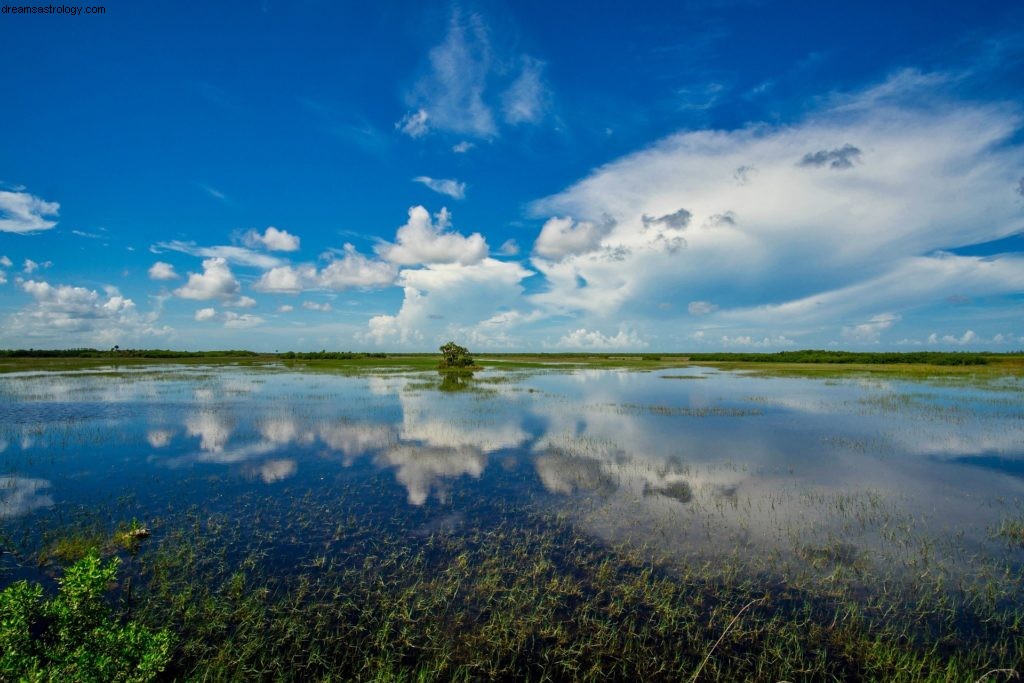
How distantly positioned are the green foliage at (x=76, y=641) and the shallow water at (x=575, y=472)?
4.70 meters

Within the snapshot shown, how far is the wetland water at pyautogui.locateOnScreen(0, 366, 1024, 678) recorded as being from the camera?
8.48 metres

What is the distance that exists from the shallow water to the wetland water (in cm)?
13

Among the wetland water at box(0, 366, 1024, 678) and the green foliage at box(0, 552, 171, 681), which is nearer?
the green foliage at box(0, 552, 171, 681)

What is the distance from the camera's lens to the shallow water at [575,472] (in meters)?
13.1

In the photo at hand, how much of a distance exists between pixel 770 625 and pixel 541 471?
11.2m

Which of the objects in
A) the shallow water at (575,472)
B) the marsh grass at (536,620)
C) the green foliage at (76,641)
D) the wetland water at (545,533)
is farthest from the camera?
the shallow water at (575,472)

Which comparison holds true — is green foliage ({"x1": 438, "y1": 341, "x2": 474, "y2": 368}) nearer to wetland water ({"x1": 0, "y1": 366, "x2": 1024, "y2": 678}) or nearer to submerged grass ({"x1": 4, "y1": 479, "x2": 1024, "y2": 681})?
wetland water ({"x1": 0, "y1": 366, "x2": 1024, "y2": 678})

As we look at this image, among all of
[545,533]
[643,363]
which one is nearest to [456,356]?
[643,363]

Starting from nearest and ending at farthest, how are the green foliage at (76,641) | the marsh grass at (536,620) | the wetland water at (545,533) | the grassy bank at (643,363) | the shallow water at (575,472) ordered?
the green foliage at (76,641)
the marsh grass at (536,620)
the wetland water at (545,533)
the shallow water at (575,472)
the grassy bank at (643,363)

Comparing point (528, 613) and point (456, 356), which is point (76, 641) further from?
point (456, 356)

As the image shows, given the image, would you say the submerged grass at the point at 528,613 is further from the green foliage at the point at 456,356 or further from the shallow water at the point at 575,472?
the green foliage at the point at 456,356

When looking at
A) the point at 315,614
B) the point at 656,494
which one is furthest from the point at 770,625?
the point at 315,614

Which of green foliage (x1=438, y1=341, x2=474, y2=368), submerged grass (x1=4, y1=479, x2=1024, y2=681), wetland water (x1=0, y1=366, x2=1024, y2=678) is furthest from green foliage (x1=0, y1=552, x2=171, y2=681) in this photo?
green foliage (x1=438, y1=341, x2=474, y2=368)

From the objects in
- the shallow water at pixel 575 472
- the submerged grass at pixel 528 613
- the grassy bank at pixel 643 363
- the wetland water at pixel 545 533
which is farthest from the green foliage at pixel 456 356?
the submerged grass at pixel 528 613
